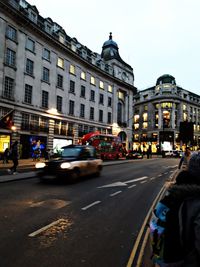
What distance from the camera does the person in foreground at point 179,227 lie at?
175 centimetres

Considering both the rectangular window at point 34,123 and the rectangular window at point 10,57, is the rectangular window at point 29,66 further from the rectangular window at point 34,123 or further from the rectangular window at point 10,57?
the rectangular window at point 34,123

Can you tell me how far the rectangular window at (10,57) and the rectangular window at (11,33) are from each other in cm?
166

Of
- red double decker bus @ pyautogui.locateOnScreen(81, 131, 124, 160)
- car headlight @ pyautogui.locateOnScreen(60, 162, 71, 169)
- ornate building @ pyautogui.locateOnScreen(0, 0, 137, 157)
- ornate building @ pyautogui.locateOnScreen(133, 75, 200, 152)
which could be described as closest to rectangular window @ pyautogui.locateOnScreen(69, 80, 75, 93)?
ornate building @ pyautogui.locateOnScreen(0, 0, 137, 157)

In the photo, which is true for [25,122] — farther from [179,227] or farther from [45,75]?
[179,227]

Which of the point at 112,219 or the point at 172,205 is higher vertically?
the point at 172,205

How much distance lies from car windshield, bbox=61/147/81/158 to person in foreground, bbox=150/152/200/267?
10915 mm

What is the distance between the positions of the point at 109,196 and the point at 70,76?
105 feet

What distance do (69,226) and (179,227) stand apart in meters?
4.18

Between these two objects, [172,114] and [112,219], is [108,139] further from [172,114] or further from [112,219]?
[172,114]

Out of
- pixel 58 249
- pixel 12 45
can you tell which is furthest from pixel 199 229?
pixel 12 45

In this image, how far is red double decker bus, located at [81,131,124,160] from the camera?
1280 inches

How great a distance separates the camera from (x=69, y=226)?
18.0 ft

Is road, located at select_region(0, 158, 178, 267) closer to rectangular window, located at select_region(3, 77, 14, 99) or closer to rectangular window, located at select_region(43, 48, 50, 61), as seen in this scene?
rectangular window, located at select_region(3, 77, 14, 99)

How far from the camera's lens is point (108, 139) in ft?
115
